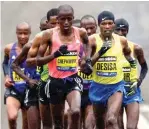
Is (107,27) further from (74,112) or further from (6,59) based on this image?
(6,59)

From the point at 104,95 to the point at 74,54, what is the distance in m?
0.93

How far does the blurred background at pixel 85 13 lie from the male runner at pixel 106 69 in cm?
1073

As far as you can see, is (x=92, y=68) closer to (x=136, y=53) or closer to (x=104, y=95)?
(x=104, y=95)

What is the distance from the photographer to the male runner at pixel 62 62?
12422mm

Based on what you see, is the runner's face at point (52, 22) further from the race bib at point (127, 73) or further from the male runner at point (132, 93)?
the race bib at point (127, 73)

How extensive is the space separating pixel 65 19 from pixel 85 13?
11777 millimetres

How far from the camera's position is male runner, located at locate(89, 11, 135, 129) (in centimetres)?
1281

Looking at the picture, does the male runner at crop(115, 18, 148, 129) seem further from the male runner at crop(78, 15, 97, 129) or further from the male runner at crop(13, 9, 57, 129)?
the male runner at crop(13, 9, 57, 129)

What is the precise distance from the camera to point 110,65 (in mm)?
12898

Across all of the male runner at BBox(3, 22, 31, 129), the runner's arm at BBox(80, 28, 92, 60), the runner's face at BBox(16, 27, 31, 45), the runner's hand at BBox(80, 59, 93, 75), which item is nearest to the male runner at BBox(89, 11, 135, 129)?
the runner's arm at BBox(80, 28, 92, 60)

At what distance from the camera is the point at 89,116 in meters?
14.2

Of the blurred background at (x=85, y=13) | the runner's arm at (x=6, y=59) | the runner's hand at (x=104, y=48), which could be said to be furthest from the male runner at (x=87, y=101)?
the blurred background at (x=85, y=13)

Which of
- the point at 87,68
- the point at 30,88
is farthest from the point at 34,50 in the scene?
the point at 30,88

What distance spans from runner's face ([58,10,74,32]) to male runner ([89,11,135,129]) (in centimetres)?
66
